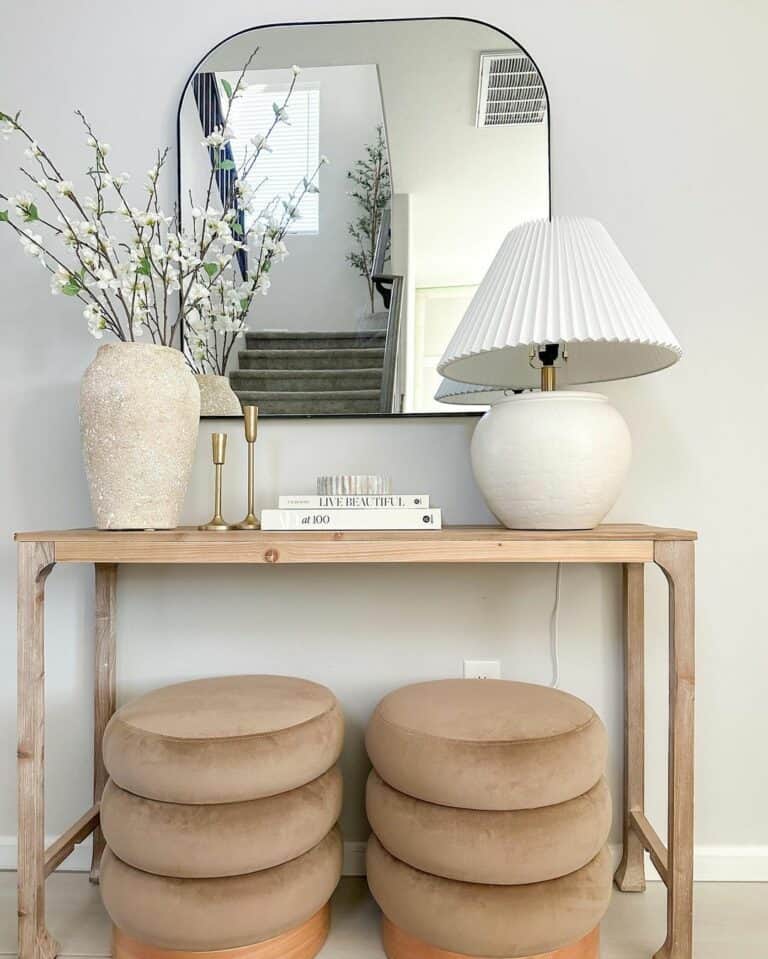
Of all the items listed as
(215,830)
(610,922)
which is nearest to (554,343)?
(215,830)

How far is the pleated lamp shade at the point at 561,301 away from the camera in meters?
1.16

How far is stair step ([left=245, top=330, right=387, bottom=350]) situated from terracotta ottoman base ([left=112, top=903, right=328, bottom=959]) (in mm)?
1170

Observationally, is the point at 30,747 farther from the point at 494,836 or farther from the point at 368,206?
the point at 368,206

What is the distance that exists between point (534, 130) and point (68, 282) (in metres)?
1.08

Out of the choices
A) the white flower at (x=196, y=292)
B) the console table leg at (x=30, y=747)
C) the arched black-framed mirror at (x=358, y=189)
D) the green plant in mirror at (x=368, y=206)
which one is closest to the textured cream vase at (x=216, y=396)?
the arched black-framed mirror at (x=358, y=189)

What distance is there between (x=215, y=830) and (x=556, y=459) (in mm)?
846

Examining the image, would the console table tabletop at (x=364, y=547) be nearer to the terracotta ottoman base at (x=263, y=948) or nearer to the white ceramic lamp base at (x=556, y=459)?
the white ceramic lamp base at (x=556, y=459)

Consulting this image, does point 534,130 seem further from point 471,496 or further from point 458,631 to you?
point 458,631

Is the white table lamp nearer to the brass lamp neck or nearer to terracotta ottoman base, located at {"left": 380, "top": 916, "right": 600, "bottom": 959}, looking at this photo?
the brass lamp neck

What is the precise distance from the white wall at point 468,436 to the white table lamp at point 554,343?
0.34 m

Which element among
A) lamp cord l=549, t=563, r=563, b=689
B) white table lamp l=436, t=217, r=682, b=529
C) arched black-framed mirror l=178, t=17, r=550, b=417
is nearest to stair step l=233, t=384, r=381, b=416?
arched black-framed mirror l=178, t=17, r=550, b=417

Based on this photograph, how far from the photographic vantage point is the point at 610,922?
1.37m

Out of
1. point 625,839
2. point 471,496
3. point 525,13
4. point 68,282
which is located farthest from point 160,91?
point 625,839

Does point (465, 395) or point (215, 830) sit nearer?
point (215, 830)
